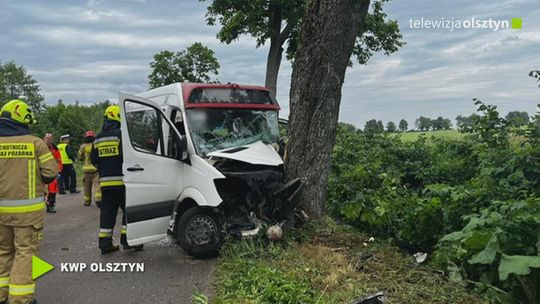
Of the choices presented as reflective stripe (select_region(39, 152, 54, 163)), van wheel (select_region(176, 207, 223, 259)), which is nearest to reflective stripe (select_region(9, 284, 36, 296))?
reflective stripe (select_region(39, 152, 54, 163))

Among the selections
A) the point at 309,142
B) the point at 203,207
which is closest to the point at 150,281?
the point at 203,207

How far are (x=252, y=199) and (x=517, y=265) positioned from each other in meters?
3.66

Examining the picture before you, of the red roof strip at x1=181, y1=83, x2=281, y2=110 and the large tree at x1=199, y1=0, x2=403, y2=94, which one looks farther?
the large tree at x1=199, y1=0, x2=403, y2=94

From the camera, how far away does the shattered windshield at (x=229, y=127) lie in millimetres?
6488

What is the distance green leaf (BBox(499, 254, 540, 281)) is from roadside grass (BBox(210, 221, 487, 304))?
1182 mm

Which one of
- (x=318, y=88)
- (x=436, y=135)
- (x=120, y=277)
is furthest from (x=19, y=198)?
(x=436, y=135)

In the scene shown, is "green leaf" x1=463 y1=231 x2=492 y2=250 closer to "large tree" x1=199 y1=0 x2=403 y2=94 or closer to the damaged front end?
the damaged front end

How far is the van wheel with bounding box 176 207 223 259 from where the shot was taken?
596 cm

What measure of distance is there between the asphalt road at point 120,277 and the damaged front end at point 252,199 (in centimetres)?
71

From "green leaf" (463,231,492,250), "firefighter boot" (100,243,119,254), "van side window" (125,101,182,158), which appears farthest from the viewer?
"firefighter boot" (100,243,119,254)

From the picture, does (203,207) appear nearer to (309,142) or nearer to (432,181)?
(309,142)

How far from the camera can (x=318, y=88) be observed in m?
6.54

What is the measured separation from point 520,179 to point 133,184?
4.85 metres

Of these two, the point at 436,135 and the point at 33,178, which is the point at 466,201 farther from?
the point at 436,135
